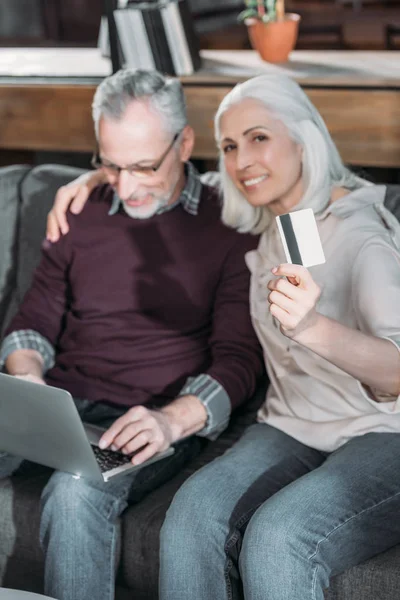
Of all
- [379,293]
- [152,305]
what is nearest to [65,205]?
[152,305]

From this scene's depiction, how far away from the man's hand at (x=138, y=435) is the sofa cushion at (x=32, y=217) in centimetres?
79

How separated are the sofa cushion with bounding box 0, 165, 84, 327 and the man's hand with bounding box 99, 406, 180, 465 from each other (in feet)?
2.59

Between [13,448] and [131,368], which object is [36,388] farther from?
[131,368]

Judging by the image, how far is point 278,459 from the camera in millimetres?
1832

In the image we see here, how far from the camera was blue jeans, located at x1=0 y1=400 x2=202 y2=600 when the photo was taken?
1802 millimetres

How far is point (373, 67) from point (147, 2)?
77 cm

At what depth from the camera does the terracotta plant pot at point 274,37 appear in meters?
3.28

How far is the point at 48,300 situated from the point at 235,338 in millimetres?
478

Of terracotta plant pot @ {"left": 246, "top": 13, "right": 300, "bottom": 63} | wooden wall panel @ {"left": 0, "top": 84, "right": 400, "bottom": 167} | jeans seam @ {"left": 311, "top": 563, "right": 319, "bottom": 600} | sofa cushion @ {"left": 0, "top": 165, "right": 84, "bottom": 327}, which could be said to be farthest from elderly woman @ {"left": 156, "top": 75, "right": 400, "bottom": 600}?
terracotta plant pot @ {"left": 246, "top": 13, "right": 300, "bottom": 63}

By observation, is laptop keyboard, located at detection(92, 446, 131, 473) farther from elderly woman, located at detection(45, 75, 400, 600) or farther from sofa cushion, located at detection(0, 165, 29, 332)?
sofa cushion, located at detection(0, 165, 29, 332)

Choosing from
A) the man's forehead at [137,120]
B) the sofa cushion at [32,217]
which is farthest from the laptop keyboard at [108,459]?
the sofa cushion at [32,217]

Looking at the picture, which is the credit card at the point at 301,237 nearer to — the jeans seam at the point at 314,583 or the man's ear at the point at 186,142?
the jeans seam at the point at 314,583

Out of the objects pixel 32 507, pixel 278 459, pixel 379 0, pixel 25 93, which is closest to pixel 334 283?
pixel 278 459

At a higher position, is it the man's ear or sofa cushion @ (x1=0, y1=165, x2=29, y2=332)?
the man's ear
